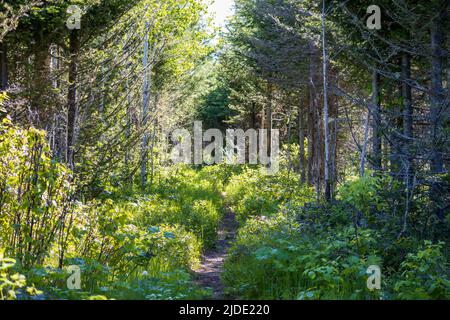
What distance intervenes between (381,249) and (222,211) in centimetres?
789

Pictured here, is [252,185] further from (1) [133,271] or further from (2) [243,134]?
(2) [243,134]

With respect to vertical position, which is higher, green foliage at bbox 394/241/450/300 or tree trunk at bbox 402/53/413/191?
tree trunk at bbox 402/53/413/191

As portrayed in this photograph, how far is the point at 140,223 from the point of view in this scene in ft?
30.5

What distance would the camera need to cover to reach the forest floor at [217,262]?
22.1ft

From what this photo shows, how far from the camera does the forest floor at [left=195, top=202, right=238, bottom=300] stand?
22.1 feet

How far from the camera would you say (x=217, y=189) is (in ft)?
61.2

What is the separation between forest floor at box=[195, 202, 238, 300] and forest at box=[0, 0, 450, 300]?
0.06 m

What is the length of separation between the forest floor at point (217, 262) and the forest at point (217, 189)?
0.19 feet

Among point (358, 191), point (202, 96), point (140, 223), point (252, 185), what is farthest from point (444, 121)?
point (202, 96)
